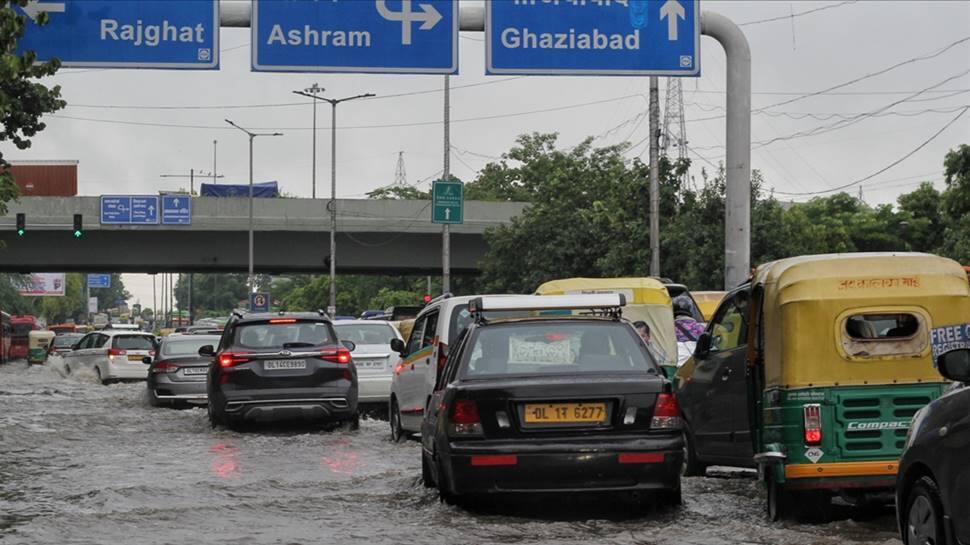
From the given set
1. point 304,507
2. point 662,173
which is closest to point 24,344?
point 662,173

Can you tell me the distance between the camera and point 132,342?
3534 centimetres

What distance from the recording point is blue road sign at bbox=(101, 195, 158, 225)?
56188 millimetres

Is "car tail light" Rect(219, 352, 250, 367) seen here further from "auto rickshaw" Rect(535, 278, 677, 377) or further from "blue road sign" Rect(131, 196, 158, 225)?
"blue road sign" Rect(131, 196, 158, 225)

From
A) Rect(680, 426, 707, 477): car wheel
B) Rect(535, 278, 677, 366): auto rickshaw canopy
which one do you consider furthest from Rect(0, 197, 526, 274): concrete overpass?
Rect(680, 426, 707, 477): car wheel

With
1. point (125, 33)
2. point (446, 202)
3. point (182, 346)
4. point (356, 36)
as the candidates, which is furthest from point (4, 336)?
point (356, 36)

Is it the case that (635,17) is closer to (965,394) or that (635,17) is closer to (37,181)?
(965,394)

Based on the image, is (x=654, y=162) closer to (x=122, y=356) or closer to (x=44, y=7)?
(x=122, y=356)

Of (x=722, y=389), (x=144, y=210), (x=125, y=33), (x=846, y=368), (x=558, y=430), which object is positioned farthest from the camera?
(x=144, y=210)

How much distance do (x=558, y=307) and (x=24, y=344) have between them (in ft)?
232

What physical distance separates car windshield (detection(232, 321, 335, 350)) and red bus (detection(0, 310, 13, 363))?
48.6 meters

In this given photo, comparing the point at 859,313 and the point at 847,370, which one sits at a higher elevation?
the point at 859,313

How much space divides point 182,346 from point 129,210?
30999 millimetres

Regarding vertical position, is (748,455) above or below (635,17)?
below

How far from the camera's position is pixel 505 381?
33.9 feet
